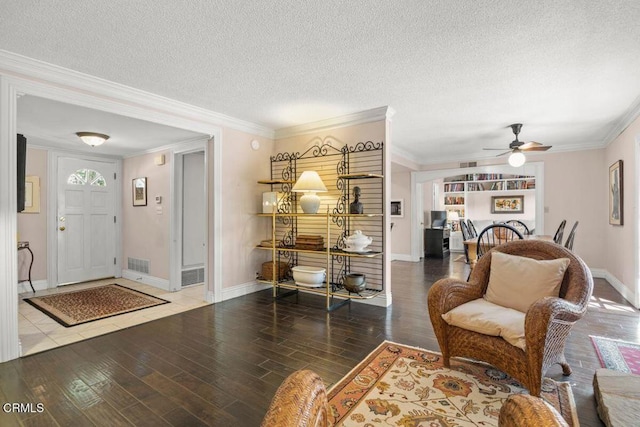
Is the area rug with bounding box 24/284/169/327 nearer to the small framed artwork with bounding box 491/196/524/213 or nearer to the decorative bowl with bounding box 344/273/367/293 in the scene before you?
the decorative bowl with bounding box 344/273/367/293

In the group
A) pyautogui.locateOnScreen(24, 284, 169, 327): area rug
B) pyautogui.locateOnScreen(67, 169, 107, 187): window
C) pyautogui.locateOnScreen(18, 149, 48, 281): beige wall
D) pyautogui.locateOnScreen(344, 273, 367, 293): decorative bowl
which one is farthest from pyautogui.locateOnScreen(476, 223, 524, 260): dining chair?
pyautogui.locateOnScreen(18, 149, 48, 281): beige wall

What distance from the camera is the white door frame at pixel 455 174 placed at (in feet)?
21.5

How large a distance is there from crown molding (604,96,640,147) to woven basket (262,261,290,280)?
4783mm

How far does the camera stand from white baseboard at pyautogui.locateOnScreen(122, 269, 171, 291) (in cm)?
508

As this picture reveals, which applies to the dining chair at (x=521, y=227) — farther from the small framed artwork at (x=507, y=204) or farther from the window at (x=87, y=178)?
the window at (x=87, y=178)

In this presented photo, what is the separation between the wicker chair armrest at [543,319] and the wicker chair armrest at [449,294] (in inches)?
21.3

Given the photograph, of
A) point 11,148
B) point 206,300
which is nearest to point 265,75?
point 11,148

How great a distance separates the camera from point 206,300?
14.1ft

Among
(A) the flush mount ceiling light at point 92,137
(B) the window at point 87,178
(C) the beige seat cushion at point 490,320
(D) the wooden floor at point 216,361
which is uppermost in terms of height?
(A) the flush mount ceiling light at point 92,137

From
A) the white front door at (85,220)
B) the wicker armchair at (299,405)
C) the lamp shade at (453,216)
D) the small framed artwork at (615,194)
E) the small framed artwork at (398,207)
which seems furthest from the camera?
the lamp shade at (453,216)

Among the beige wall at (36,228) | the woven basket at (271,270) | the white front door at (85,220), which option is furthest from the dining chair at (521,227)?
the beige wall at (36,228)

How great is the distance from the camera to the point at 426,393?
2074 mm

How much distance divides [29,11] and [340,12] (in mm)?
2026

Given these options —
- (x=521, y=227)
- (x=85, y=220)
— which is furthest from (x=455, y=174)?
(x=85, y=220)
